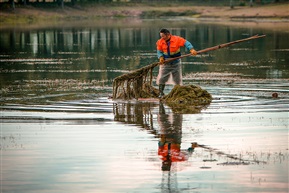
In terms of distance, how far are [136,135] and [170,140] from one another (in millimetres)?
969

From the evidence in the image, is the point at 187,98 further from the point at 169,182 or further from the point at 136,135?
the point at 169,182

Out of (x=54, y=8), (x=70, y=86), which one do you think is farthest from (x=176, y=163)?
(x=54, y=8)

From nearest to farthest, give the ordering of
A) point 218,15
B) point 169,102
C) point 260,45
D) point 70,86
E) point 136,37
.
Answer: point 169,102 → point 70,86 → point 260,45 → point 136,37 → point 218,15

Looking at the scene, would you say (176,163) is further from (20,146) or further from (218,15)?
(218,15)

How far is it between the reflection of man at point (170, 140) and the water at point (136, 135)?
0.02m

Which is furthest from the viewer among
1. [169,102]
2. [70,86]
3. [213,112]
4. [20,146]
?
[70,86]

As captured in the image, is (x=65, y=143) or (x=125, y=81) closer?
(x=65, y=143)

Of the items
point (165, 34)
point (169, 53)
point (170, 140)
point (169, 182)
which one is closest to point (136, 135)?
point (170, 140)

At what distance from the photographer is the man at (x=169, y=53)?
62.3 feet

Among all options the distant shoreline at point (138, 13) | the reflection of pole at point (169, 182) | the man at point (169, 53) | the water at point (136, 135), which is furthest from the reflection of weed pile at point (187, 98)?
the distant shoreline at point (138, 13)

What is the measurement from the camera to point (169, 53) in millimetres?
19484

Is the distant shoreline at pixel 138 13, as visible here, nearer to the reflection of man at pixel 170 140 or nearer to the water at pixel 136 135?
the water at pixel 136 135

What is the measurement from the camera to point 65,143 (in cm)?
1363

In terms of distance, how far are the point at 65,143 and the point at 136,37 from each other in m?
44.8
